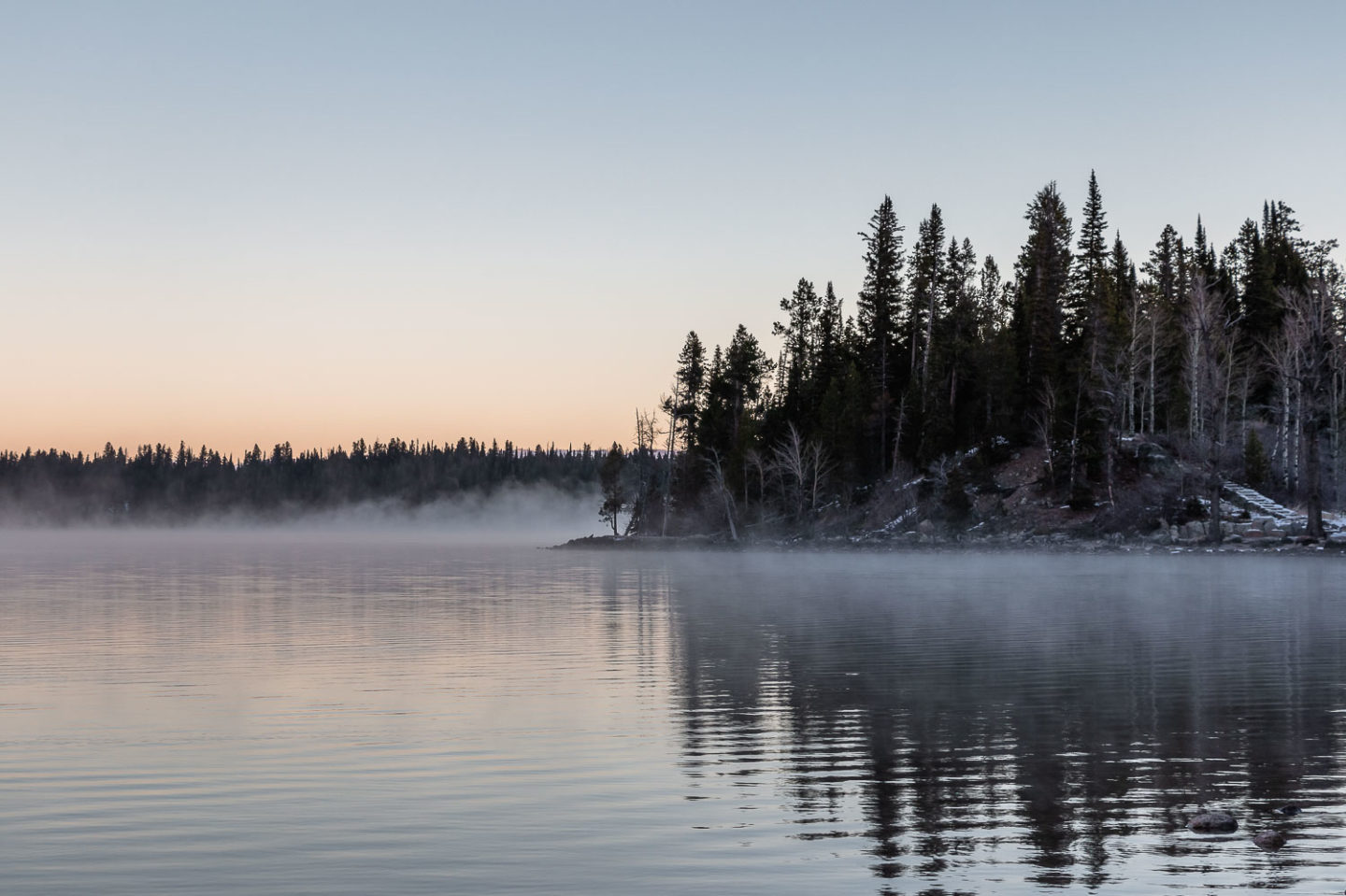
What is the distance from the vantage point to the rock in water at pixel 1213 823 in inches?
495

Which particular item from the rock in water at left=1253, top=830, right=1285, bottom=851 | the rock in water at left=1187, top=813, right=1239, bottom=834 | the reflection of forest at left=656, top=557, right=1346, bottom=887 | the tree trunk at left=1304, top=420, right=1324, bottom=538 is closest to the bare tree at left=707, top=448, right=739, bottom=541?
the tree trunk at left=1304, top=420, right=1324, bottom=538

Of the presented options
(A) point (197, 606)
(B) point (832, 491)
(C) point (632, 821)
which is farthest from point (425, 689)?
(B) point (832, 491)

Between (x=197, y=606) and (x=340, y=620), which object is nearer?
(x=340, y=620)

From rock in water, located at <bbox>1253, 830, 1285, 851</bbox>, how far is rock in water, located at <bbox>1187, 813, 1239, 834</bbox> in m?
0.36

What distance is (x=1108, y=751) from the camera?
56.3ft

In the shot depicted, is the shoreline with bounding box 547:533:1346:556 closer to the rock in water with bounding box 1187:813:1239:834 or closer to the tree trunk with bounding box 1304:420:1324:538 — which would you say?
the tree trunk with bounding box 1304:420:1324:538

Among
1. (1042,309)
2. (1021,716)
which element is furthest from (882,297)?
(1021,716)

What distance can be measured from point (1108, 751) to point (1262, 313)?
121208 millimetres

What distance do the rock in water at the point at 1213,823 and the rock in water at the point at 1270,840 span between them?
Result: 0.36 meters

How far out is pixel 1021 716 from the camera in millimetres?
20484

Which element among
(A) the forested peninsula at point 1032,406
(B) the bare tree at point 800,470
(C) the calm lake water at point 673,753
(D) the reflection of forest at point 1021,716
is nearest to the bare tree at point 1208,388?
(A) the forested peninsula at point 1032,406

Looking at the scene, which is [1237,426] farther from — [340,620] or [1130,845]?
[1130,845]

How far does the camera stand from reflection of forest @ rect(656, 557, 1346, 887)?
1332 centimetres

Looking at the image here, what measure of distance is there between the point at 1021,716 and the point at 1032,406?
344 feet
